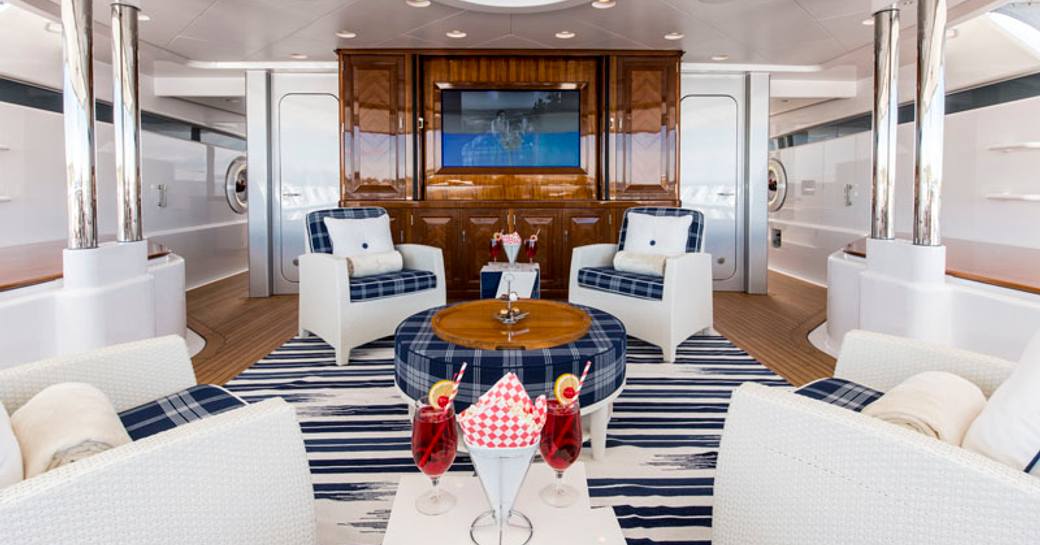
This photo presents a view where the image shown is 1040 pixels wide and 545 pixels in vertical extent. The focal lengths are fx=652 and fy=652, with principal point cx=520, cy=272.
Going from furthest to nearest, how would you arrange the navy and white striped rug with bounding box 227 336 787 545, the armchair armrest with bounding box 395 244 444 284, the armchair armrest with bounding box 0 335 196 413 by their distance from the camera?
the armchair armrest with bounding box 395 244 444 284 → the navy and white striped rug with bounding box 227 336 787 545 → the armchair armrest with bounding box 0 335 196 413

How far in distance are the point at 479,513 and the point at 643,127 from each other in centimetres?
531

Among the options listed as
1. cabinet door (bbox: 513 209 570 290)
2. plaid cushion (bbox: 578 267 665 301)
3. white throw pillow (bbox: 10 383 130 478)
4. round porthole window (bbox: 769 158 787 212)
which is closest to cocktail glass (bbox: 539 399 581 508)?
white throw pillow (bbox: 10 383 130 478)

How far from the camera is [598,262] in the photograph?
4781mm

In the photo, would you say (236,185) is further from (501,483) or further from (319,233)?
(501,483)

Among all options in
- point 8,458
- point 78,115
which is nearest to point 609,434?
point 8,458

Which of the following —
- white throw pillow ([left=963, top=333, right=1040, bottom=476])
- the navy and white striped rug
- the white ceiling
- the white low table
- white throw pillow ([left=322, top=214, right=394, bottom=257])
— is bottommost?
the navy and white striped rug

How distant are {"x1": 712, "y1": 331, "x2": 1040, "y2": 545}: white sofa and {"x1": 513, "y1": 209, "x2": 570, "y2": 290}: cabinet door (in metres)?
4.57

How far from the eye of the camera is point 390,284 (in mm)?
4180

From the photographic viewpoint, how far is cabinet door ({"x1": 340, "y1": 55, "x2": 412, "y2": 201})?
5973 millimetres

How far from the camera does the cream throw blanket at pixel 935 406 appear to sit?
1.41 metres

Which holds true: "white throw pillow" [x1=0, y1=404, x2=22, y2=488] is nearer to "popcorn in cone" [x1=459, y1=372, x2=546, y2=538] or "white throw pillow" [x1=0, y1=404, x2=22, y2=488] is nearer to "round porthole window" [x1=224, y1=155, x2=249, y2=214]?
"popcorn in cone" [x1=459, y1=372, x2=546, y2=538]

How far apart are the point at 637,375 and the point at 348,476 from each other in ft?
6.10

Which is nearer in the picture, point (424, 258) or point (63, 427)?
point (63, 427)

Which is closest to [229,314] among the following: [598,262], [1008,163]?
[598,262]
